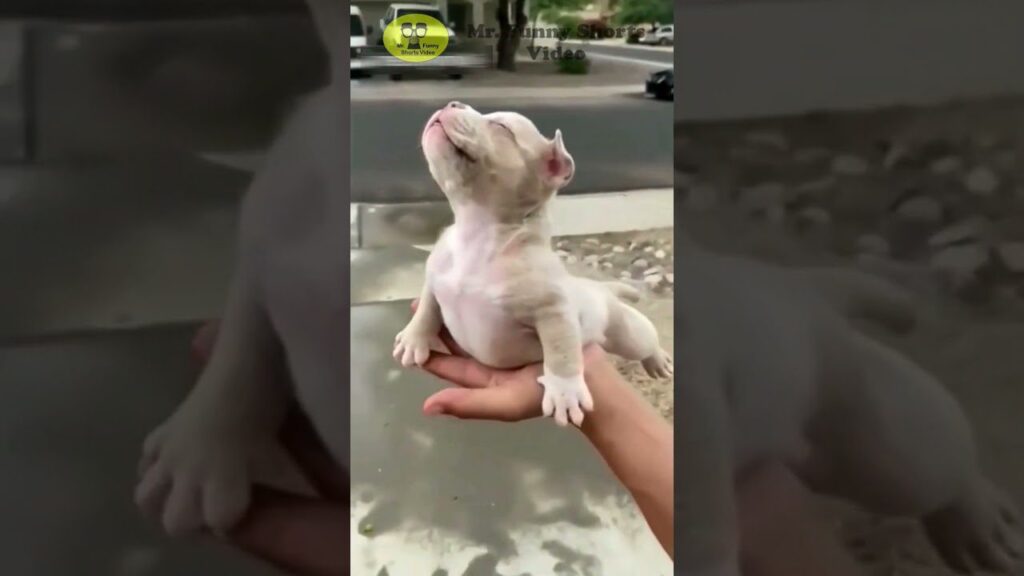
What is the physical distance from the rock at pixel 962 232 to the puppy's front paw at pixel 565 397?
0.67 feet

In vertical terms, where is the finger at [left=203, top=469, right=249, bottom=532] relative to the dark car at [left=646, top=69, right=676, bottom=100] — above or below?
below

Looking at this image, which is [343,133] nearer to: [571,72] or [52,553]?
[571,72]

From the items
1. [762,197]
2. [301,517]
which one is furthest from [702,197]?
[301,517]

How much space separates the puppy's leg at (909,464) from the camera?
18.7 inches

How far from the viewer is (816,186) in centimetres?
49

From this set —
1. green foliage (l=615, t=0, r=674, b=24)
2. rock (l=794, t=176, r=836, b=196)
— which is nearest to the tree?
green foliage (l=615, t=0, r=674, b=24)

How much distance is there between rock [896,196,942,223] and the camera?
0.49 m

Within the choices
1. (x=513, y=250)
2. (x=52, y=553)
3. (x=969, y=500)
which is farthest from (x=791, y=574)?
(x=52, y=553)

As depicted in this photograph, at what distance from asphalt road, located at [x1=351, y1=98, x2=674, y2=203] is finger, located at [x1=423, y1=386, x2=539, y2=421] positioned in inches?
3.7

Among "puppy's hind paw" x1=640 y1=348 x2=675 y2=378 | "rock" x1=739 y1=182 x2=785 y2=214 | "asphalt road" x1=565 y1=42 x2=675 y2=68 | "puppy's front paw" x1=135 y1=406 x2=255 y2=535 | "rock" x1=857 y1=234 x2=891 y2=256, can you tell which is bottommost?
"puppy's front paw" x1=135 y1=406 x2=255 y2=535

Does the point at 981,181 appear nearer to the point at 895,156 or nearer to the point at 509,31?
the point at 895,156

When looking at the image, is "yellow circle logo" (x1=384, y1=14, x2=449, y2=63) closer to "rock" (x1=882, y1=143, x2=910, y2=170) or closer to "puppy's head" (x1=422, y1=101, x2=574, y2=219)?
"puppy's head" (x1=422, y1=101, x2=574, y2=219)

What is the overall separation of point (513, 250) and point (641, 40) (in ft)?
0.40

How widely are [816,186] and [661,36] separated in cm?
11
